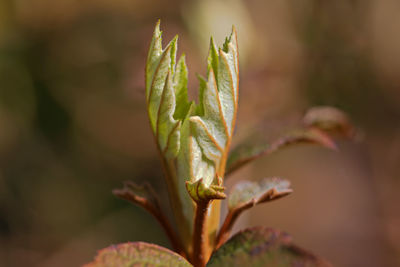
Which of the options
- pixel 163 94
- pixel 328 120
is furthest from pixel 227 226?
pixel 328 120

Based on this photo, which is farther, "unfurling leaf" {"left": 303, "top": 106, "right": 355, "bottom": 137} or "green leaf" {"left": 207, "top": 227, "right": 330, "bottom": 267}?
"unfurling leaf" {"left": 303, "top": 106, "right": 355, "bottom": 137}

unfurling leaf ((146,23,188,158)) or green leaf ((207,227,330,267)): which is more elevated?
unfurling leaf ((146,23,188,158))

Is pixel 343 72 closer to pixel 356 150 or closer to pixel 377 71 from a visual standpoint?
pixel 377 71

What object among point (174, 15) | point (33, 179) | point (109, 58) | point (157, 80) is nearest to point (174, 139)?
point (157, 80)

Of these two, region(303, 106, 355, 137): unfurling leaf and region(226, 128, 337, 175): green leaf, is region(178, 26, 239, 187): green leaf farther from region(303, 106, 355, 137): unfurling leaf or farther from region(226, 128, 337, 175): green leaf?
region(303, 106, 355, 137): unfurling leaf

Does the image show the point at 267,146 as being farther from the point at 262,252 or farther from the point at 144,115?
the point at 144,115

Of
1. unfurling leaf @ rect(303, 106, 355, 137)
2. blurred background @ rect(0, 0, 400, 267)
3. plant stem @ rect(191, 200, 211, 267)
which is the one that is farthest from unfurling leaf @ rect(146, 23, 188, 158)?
blurred background @ rect(0, 0, 400, 267)
